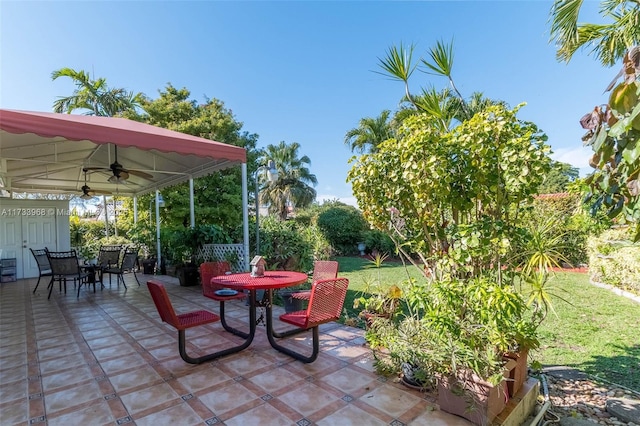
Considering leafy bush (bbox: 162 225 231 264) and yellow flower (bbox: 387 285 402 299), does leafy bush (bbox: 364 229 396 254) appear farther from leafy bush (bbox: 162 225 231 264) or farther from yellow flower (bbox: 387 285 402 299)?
yellow flower (bbox: 387 285 402 299)

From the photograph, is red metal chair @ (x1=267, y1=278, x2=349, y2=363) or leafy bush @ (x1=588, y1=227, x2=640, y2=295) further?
leafy bush @ (x1=588, y1=227, x2=640, y2=295)

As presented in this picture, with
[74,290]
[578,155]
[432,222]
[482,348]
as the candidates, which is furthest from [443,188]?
[74,290]

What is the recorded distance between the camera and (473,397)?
2287mm

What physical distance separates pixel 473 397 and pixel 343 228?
13537mm

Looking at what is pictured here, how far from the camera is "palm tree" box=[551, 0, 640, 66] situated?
511cm

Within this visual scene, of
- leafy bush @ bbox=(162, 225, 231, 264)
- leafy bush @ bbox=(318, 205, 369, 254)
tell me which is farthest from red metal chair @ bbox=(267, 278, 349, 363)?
leafy bush @ bbox=(318, 205, 369, 254)

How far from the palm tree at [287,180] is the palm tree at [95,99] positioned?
9.91 metres

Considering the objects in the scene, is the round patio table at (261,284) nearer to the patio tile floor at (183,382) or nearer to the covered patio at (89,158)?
the patio tile floor at (183,382)

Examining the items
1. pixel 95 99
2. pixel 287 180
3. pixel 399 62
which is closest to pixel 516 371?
pixel 399 62

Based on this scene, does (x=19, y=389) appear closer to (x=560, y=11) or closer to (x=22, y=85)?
(x=22, y=85)

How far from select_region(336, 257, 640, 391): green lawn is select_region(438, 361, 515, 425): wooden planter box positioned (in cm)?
98

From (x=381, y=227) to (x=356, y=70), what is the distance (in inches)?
342

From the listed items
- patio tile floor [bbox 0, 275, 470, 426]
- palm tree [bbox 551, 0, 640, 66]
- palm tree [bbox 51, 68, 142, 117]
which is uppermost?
palm tree [bbox 51, 68, 142, 117]

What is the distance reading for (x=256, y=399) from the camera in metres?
2.70
